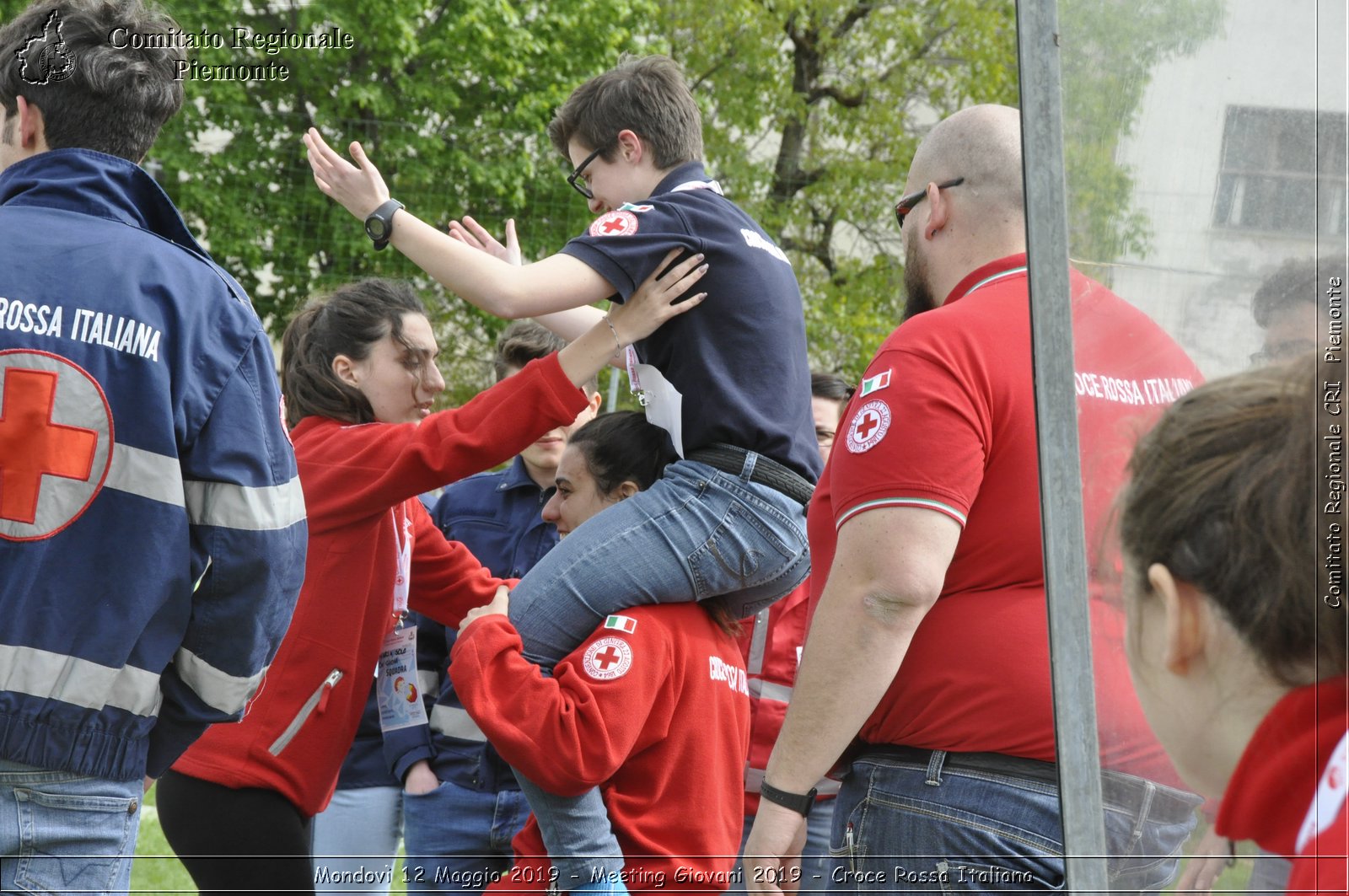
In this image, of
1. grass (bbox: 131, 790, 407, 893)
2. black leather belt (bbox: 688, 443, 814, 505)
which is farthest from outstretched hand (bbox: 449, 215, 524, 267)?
grass (bbox: 131, 790, 407, 893)

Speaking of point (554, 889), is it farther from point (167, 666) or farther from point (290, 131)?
point (290, 131)

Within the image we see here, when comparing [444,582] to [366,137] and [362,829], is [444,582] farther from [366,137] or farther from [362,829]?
[366,137]

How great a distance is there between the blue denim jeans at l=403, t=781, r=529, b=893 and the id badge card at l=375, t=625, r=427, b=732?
0.28 m

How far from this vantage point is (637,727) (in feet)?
9.11

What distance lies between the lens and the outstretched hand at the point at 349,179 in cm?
290

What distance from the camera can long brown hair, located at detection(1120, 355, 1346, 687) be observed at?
1.00 meters

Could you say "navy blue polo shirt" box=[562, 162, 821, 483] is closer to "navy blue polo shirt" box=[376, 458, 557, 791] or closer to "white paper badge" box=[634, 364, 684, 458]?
"white paper badge" box=[634, 364, 684, 458]

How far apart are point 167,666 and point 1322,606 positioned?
6.25 feet

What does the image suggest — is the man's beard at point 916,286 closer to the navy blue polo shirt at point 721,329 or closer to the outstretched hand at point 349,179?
the navy blue polo shirt at point 721,329

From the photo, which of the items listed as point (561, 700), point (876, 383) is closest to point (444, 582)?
point (561, 700)

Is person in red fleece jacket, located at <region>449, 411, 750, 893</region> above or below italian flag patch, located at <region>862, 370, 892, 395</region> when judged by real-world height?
below

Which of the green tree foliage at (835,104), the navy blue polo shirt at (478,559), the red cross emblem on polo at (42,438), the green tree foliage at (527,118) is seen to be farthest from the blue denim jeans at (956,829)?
the green tree foliage at (835,104)

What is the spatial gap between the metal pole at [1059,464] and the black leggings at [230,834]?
2353 mm

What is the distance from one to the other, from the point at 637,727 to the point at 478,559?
62.8 inches
